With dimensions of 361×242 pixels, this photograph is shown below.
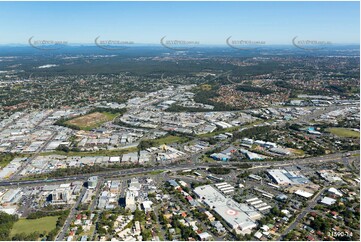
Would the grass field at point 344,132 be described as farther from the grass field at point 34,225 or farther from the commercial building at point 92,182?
the grass field at point 34,225

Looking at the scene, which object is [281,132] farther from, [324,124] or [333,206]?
[333,206]

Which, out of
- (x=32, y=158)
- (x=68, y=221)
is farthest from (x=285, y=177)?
(x=32, y=158)

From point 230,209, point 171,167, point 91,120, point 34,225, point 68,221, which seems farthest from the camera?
point 91,120

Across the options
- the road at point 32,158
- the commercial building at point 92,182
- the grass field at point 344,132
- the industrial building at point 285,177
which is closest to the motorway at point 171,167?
the road at point 32,158

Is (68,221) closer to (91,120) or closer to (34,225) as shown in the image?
(34,225)

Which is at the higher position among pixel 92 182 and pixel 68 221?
pixel 92 182

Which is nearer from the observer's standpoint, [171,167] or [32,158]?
[171,167]
